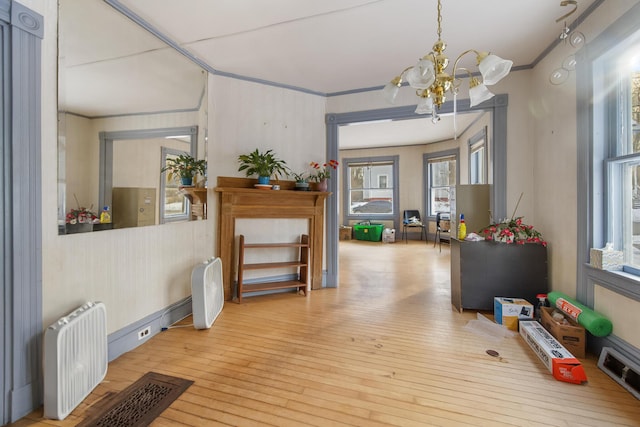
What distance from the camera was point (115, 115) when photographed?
7.04 feet

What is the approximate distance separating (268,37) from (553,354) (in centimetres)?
365

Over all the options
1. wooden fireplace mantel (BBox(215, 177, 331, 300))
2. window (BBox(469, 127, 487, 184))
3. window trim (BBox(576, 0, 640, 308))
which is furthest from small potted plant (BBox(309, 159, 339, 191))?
window (BBox(469, 127, 487, 184))

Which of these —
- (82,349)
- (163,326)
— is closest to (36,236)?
(82,349)

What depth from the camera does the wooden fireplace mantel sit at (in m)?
3.46

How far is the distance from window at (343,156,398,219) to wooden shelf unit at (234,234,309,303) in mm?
A: 5406

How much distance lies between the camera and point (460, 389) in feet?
5.95

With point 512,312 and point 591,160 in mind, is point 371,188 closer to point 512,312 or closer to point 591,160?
point 512,312

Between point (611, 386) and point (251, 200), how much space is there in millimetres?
3597

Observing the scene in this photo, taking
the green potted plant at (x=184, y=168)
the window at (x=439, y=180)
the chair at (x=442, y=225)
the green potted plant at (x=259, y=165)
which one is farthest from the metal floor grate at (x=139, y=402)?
the window at (x=439, y=180)

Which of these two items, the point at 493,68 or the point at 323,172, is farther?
the point at 323,172

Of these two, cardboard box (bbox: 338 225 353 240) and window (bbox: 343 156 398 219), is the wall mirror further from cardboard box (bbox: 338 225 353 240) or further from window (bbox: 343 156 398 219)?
window (bbox: 343 156 398 219)

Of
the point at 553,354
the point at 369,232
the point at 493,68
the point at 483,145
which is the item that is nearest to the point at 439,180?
the point at 369,232

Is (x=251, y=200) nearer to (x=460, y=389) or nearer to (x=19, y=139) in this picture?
(x=19, y=139)

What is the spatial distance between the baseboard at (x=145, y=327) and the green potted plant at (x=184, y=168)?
51.3 inches
